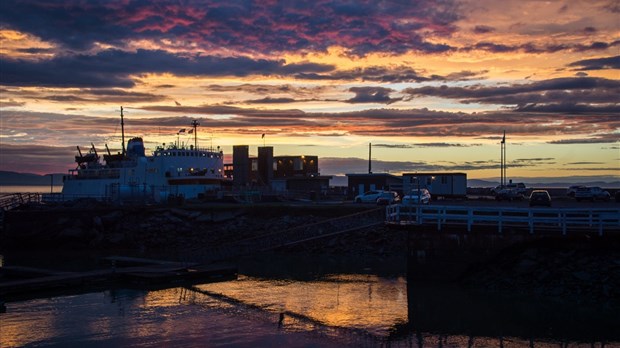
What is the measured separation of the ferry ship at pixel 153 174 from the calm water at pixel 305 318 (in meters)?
36.7

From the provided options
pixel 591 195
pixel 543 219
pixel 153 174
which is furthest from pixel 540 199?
pixel 153 174

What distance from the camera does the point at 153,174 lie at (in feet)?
242

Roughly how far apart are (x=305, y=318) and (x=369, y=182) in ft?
181

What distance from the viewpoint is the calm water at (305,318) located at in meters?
22.1

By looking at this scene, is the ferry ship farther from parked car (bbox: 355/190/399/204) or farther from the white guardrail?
the white guardrail

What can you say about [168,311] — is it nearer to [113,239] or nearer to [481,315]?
[481,315]

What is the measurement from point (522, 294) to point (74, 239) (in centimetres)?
3646

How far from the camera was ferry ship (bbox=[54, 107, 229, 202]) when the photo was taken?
71.3 m

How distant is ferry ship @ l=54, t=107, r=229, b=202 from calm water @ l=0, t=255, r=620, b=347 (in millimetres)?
36703

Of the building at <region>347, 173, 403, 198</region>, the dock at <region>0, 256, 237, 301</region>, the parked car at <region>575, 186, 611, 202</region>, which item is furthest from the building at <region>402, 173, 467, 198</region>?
the dock at <region>0, 256, 237, 301</region>

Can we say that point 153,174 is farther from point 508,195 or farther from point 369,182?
point 508,195

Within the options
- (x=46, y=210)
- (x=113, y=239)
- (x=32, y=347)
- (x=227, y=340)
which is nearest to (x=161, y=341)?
(x=227, y=340)

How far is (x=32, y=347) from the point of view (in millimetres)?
20781

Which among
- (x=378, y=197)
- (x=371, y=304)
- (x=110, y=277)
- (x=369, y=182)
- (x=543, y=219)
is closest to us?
(x=371, y=304)
